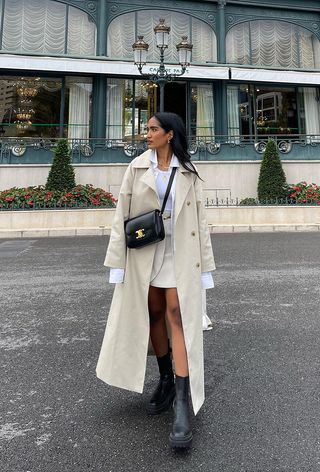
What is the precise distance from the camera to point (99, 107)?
18203 millimetres

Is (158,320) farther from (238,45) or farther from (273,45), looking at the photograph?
(273,45)

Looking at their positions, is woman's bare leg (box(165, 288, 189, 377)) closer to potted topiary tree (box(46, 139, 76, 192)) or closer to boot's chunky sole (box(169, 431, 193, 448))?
boot's chunky sole (box(169, 431, 193, 448))

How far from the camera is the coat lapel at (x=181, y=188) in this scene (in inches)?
87.2

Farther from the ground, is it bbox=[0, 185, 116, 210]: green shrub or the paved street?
bbox=[0, 185, 116, 210]: green shrub

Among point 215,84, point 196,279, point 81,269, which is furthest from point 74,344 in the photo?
point 215,84

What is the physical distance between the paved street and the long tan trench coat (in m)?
0.32

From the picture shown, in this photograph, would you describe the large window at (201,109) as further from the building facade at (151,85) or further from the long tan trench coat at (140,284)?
the long tan trench coat at (140,284)

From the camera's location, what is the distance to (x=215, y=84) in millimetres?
19547

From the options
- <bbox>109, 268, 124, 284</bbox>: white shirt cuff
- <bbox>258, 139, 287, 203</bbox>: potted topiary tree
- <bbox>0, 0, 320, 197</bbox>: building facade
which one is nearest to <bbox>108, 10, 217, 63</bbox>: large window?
<bbox>0, 0, 320, 197</bbox>: building facade

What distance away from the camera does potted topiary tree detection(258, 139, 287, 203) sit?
14891 mm

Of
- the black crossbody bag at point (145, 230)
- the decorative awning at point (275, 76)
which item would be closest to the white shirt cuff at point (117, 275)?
the black crossbody bag at point (145, 230)

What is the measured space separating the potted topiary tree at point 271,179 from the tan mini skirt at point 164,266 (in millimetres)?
13201

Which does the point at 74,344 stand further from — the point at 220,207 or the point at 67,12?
the point at 67,12

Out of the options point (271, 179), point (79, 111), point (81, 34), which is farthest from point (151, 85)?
point (271, 179)
